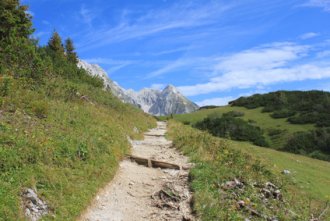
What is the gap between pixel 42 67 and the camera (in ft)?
75.9

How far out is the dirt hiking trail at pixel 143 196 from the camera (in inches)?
413

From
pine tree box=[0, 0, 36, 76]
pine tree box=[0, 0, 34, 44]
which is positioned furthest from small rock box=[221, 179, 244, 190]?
pine tree box=[0, 0, 34, 44]

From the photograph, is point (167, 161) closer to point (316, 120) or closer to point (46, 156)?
point (46, 156)

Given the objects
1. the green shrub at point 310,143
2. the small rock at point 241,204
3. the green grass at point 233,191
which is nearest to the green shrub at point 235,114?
the green shrub at point 310,143

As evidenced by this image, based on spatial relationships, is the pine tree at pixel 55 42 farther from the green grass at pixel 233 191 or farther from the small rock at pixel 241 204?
the small rock at pixel 241 204

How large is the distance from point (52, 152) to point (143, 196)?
3.41 metres

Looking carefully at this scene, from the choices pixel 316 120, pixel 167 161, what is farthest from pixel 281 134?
pixel 167 161

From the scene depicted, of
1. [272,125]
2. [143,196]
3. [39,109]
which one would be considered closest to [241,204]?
[143,196]

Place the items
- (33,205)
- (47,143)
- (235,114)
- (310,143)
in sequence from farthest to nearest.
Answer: (235,114)
(310,143)
(47,143)
(33,205)

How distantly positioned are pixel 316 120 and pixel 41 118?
226ft

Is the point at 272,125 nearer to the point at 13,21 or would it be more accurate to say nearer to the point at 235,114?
the point at 235,114

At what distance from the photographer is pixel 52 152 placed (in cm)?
1165

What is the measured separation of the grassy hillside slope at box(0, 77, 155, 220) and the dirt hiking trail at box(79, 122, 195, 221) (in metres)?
0.42

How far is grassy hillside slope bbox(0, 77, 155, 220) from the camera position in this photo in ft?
30.8
